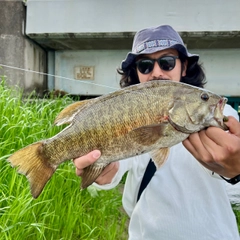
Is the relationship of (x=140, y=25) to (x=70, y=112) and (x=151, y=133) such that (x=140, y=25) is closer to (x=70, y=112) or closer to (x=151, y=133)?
(x=70, y=112)

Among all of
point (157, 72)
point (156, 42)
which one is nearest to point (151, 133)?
point (157, 72)

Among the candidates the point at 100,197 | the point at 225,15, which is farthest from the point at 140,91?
the point at 225,15

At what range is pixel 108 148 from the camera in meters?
1.43

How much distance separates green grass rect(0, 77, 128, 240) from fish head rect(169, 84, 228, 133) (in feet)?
4.63

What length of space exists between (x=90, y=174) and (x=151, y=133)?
386 mm

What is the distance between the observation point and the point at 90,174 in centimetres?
152

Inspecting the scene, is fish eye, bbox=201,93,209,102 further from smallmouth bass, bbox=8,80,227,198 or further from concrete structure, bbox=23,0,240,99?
concrete structure, bbox=23,0,240,99

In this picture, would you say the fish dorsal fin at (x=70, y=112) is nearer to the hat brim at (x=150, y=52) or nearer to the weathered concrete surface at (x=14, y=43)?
the hat brim at (x=150, y=52)

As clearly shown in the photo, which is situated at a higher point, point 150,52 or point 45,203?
point 150,52

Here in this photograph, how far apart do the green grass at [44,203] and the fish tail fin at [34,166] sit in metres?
0.76

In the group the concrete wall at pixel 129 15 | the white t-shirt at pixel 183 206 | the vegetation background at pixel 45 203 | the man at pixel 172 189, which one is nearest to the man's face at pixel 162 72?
the man at pixel 172 189

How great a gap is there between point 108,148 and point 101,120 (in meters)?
0.14

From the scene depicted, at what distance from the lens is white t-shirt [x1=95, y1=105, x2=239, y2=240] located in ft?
5.60

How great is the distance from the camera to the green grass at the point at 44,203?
7.49 ft
